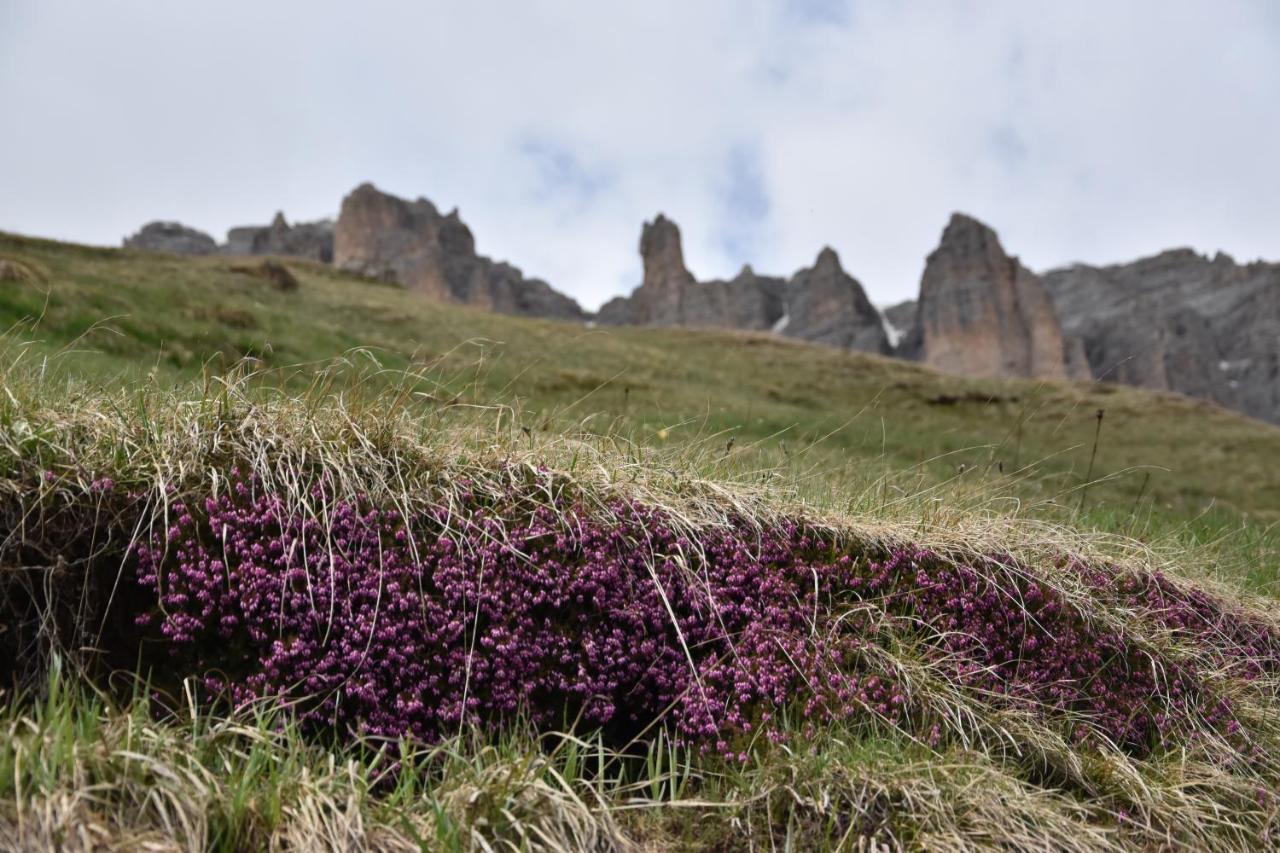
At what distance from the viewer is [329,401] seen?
14.6 feet

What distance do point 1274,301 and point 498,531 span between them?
189914 mm

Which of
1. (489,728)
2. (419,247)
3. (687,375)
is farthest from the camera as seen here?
(419,247)

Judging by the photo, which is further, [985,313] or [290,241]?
[290,241]

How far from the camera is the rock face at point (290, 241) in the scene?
472 ft

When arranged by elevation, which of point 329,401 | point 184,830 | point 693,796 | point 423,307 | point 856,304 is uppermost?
point 856,304

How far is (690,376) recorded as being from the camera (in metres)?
35.5

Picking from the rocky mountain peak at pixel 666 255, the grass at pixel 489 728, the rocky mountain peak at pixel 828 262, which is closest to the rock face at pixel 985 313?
the rocky mountain peak at pixel 828 262

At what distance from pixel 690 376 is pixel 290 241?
129202 millimetres

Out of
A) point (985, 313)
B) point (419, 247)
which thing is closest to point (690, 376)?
point (419, 247)

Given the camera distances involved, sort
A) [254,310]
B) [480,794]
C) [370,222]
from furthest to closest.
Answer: [370,222]
[254,310]
[480,794]

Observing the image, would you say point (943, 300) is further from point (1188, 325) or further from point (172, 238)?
point (172, 238)

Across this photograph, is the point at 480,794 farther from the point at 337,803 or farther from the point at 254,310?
the point at 254,310

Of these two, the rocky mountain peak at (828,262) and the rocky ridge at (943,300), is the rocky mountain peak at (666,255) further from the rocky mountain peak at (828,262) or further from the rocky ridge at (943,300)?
the rocky mountain peak at (828,262)

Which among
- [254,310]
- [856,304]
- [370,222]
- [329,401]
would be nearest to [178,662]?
[329,401]
